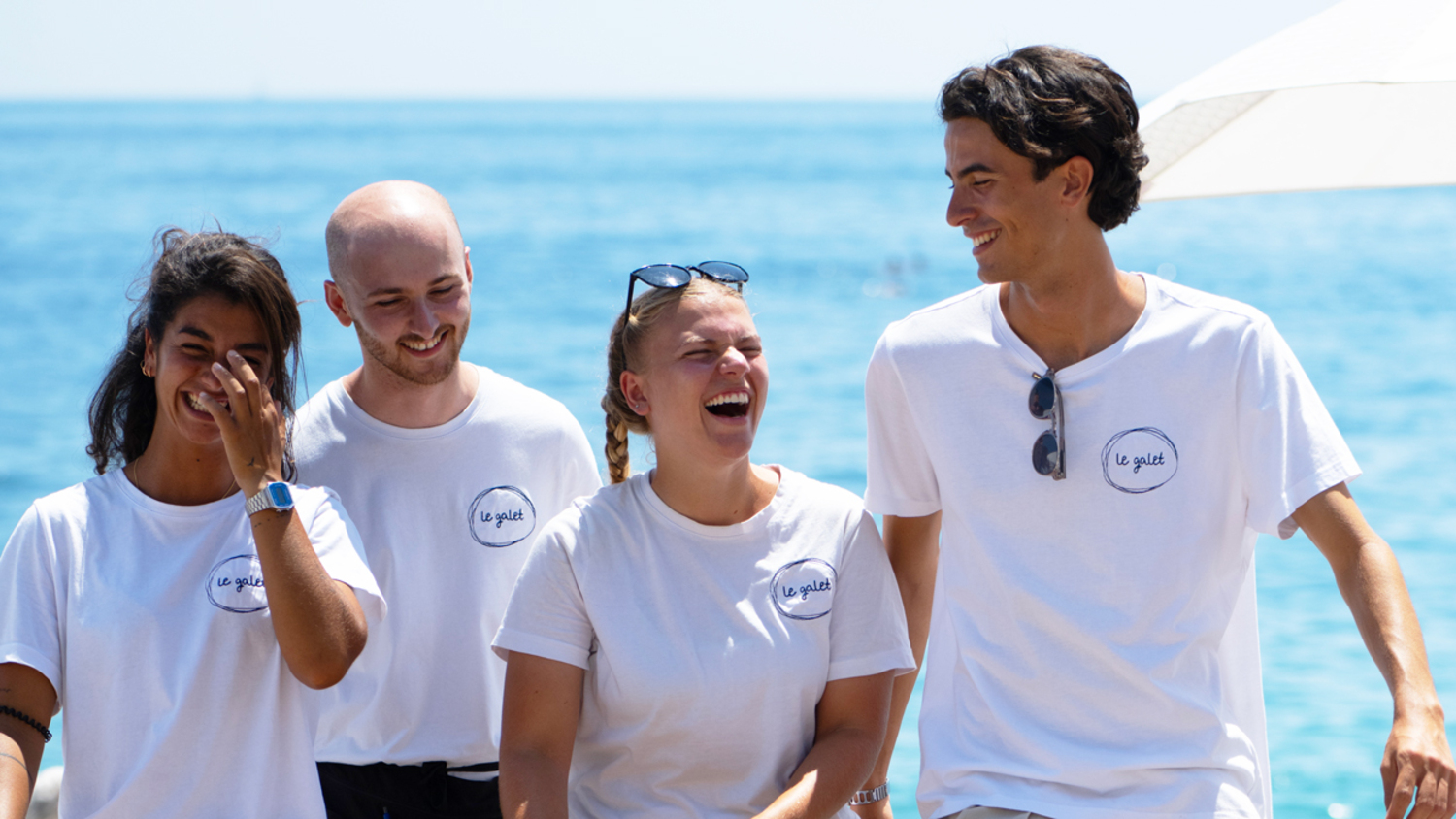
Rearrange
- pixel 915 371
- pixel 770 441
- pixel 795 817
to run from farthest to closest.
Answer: pixel 770 441 → pixel 915 371 → pixel 795 817

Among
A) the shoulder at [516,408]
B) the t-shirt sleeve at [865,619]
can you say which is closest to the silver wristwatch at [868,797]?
the t-shirt sleeve at [865,619]

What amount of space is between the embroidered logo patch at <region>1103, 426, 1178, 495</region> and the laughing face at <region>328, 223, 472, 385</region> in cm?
150

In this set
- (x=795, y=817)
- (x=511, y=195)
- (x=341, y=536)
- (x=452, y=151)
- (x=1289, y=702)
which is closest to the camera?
(x=795, y=817)

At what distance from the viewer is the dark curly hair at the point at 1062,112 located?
2.84m

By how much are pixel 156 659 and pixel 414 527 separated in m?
0.73

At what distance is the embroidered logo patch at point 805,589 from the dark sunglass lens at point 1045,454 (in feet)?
1.57

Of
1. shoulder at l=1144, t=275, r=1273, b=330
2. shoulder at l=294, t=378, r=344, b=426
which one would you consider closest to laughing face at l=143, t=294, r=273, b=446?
shoulder at l=294, t=378, r=344, b=426

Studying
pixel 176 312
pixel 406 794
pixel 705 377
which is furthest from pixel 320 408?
pixel 705 377

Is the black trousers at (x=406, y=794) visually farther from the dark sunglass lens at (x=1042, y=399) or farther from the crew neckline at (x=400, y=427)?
the dark sunglass lens at (x=1042, y=399)

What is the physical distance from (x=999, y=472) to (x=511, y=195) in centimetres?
4227

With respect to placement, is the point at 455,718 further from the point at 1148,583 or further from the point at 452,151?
the point at 452,151

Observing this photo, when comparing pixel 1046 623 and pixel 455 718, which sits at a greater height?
pixel 1046 623

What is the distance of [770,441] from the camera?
15258 millimetres

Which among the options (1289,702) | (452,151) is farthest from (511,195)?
(1289,702)
